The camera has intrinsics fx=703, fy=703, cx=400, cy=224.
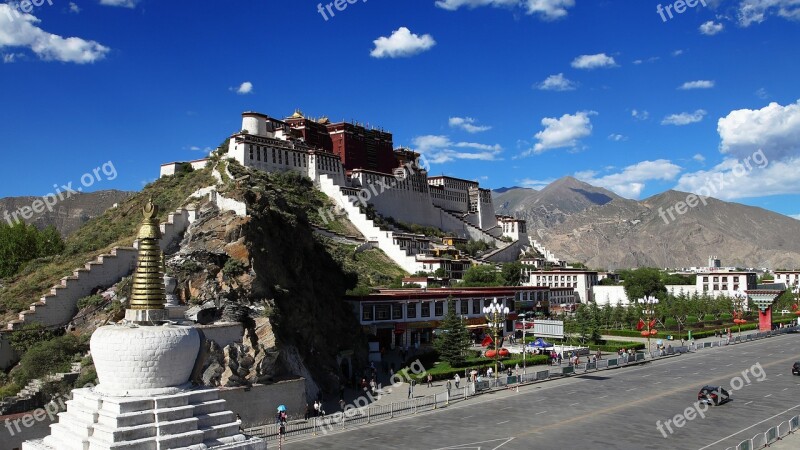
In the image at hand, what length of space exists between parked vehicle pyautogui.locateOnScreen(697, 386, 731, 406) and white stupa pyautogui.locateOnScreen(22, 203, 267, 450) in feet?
82.7

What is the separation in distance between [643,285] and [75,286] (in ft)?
284

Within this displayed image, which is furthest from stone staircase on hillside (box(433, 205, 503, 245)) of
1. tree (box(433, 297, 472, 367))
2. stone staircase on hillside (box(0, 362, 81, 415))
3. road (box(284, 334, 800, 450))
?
stone staircase on hillside (box(0, 362, 81, 415))

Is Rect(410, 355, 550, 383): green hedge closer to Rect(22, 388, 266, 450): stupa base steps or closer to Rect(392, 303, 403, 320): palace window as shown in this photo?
Rect(392, 303, 403, 320): palace window

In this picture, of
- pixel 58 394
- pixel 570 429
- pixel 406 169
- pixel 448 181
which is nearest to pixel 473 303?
pixel 570 429

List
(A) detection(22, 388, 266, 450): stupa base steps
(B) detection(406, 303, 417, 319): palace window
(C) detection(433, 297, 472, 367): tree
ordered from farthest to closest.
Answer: (B) detection(406, 303, 417, 319): palace window, (C) detection(433, 297, 472, 367): tree, (A) detection(22, 388, 266, 450): stupa base steps

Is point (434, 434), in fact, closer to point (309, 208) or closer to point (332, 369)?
point (332, 369)

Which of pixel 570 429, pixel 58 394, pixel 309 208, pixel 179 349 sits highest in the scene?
pixel 309 208

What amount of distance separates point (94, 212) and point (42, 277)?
132333 millimetres

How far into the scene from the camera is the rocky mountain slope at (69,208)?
157750mm

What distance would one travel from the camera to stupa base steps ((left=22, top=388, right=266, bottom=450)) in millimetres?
15222

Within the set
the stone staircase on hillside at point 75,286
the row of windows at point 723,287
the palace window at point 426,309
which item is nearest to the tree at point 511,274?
the row of windows at point 723,287

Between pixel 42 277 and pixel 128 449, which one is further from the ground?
pixel 42 277

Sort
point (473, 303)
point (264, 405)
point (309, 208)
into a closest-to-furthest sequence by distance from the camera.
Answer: point (264, 405) → point (473, 303) → point (309, 208)

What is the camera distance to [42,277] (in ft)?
129
